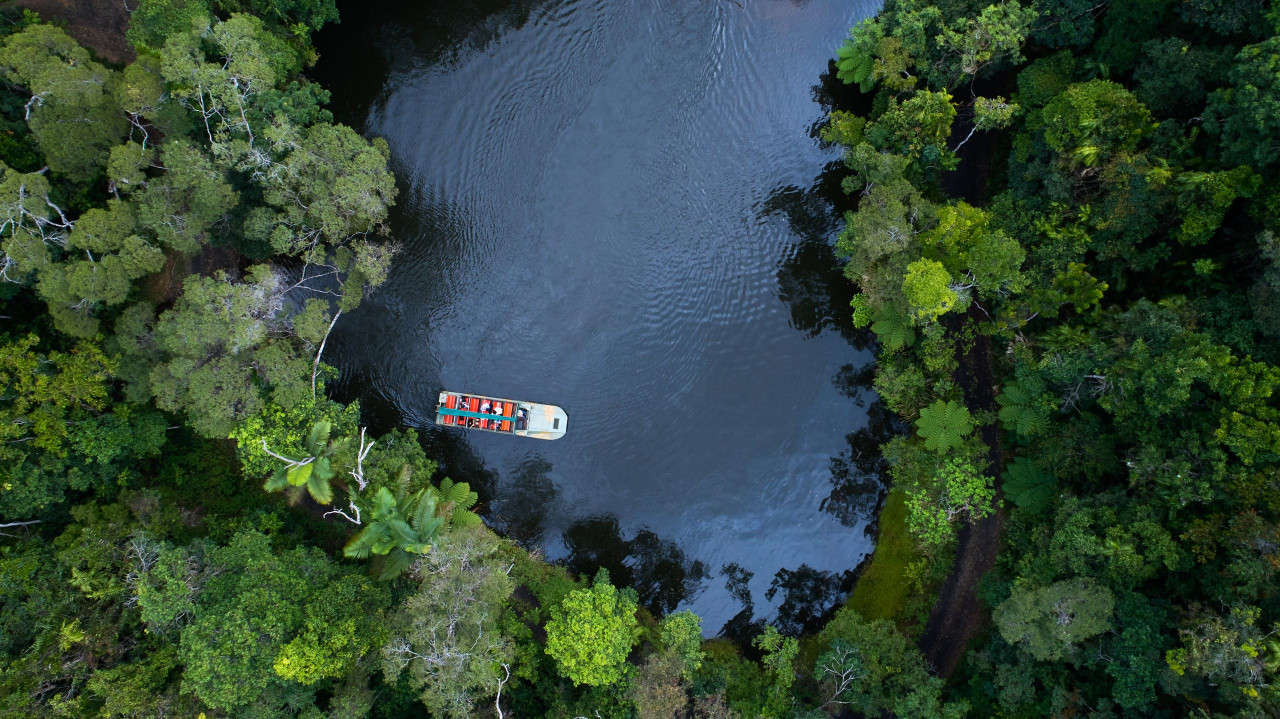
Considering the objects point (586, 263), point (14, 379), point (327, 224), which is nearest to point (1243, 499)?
point (586, 263)

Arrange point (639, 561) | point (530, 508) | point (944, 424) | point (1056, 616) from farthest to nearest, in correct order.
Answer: point (530, 508)
point (639, 561)
point (944, 424)
point (1056, 616)

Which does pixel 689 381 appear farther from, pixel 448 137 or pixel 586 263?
pixel 448 137

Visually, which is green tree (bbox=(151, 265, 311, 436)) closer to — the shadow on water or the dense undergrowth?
the dense undergrowth

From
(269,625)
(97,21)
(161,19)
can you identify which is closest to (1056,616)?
(269,625)

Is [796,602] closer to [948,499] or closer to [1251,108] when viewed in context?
[948,499]

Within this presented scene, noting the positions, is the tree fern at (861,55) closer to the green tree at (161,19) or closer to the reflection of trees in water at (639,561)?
the reflection of trees in water at (639,561)

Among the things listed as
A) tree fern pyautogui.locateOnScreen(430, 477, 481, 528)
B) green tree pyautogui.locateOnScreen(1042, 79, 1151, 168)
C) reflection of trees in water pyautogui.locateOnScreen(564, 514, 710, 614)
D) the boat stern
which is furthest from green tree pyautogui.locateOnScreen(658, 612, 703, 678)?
green tree pyautogui.locateOnScreen(1042, 79, 1151, 168)

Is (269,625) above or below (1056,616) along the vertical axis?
below
